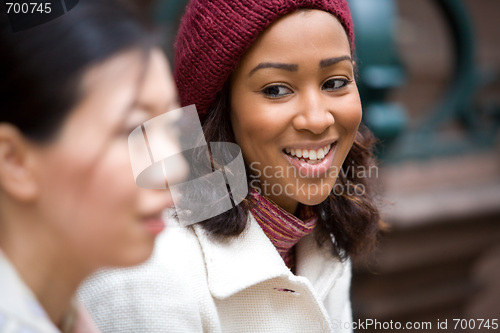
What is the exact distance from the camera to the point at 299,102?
4.04ft

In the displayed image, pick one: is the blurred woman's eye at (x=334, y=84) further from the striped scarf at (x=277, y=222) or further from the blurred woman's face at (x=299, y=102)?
the striped scarf at (x=277, y=222)

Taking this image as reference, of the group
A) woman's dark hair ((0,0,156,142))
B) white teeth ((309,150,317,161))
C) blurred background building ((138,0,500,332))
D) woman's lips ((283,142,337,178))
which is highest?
woman's dark hair ((0,0,156,142))

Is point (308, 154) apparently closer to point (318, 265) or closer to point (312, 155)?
point (312, 155)

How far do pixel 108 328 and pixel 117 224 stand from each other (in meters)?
0.47

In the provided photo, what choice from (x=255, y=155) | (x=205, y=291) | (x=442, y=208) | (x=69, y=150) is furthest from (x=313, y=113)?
(x=442, y=208)

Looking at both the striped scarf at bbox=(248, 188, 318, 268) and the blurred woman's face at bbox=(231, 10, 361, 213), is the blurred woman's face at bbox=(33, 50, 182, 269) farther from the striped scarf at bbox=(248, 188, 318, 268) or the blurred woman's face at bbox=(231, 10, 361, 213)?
the striped scarf at bbox=(248, 188, 318, 268)

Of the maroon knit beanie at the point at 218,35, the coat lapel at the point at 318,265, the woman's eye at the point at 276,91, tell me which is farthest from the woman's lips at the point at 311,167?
the coat lapel at the point at 318,265

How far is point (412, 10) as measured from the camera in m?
6.20

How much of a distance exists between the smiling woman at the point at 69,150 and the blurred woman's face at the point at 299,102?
1.48 feet

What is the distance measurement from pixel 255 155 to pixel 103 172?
587mm

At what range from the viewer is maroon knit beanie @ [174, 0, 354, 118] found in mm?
1225

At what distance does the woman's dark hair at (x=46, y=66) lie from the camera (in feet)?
2.47

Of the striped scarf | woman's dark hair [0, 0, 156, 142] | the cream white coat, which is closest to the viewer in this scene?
woman's dark hair [0, 0, 156, 142]

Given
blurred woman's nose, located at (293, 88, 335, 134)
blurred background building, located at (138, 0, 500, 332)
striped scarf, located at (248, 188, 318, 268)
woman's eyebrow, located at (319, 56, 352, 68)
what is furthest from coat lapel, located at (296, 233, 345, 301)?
blurred background building, located at (138, 0, 500, 332)
